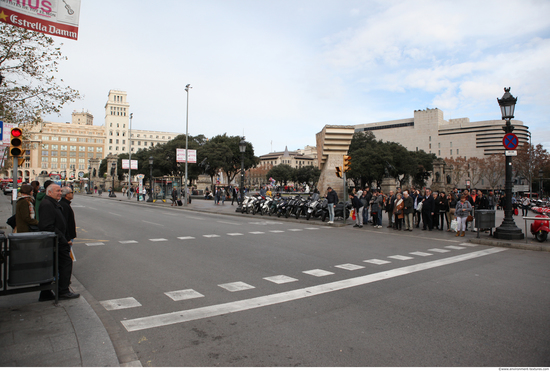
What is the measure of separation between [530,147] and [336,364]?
62.1 meters

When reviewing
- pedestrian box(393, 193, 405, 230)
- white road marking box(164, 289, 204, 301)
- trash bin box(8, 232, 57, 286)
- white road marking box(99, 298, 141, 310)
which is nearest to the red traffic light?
trash bin box(8, 232, 57, 286)

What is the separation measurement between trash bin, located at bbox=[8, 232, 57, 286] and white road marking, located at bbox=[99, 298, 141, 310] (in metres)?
0.89

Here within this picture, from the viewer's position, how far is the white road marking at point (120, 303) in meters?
5.14

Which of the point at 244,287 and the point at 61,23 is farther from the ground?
the point at 61,23

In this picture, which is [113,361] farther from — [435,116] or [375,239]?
[435,116]

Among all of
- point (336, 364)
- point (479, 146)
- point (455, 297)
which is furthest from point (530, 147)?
point (479, 146)

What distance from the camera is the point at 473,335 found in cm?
415

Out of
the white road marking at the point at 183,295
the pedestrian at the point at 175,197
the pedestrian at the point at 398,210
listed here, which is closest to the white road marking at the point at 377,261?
the white road marking at the point at 183,295

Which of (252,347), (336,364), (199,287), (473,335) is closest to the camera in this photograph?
(336,364)

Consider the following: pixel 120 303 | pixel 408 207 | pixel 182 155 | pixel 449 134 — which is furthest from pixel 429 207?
pixel 449 134

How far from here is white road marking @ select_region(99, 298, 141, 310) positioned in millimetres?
5141

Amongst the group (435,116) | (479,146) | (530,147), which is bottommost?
(530,147)

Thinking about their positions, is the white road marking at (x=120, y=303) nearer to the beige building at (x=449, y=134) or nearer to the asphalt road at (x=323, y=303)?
the asphalt road at (x=323, y=303)

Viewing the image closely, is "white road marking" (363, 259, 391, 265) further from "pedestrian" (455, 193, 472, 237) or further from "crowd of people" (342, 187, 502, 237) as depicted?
"crowd of people" (342, 187, 502, 237)
